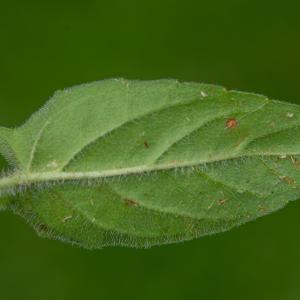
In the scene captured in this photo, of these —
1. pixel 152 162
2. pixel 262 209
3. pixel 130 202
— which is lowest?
pixel 262 209

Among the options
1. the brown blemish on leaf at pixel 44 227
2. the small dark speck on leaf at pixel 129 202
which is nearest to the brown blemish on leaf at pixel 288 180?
the small dark speck on leaf at pixel 129 202

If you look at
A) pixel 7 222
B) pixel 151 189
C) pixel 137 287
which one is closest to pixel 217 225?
pixel 151 189

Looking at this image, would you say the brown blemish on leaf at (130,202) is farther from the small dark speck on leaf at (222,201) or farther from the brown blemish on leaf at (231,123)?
the brown blemish on leaf at (231,123)

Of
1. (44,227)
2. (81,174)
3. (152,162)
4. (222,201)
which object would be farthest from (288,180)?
(44,227)

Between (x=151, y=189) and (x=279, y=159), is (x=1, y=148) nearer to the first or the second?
(x=151, y=189)

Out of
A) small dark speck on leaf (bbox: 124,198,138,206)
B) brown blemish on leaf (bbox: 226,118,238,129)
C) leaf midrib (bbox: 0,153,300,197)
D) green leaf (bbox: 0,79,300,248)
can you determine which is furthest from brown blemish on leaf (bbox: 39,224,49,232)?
brown blemish on leaf (bbox: 226,118,238,129)

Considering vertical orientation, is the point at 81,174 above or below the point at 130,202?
above

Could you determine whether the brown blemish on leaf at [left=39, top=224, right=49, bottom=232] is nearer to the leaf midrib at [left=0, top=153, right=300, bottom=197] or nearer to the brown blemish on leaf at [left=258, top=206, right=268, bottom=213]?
the leaf midrib at [left=0, top=153, right=300, bottom=197]

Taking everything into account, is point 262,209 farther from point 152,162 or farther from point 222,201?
point 152,162
